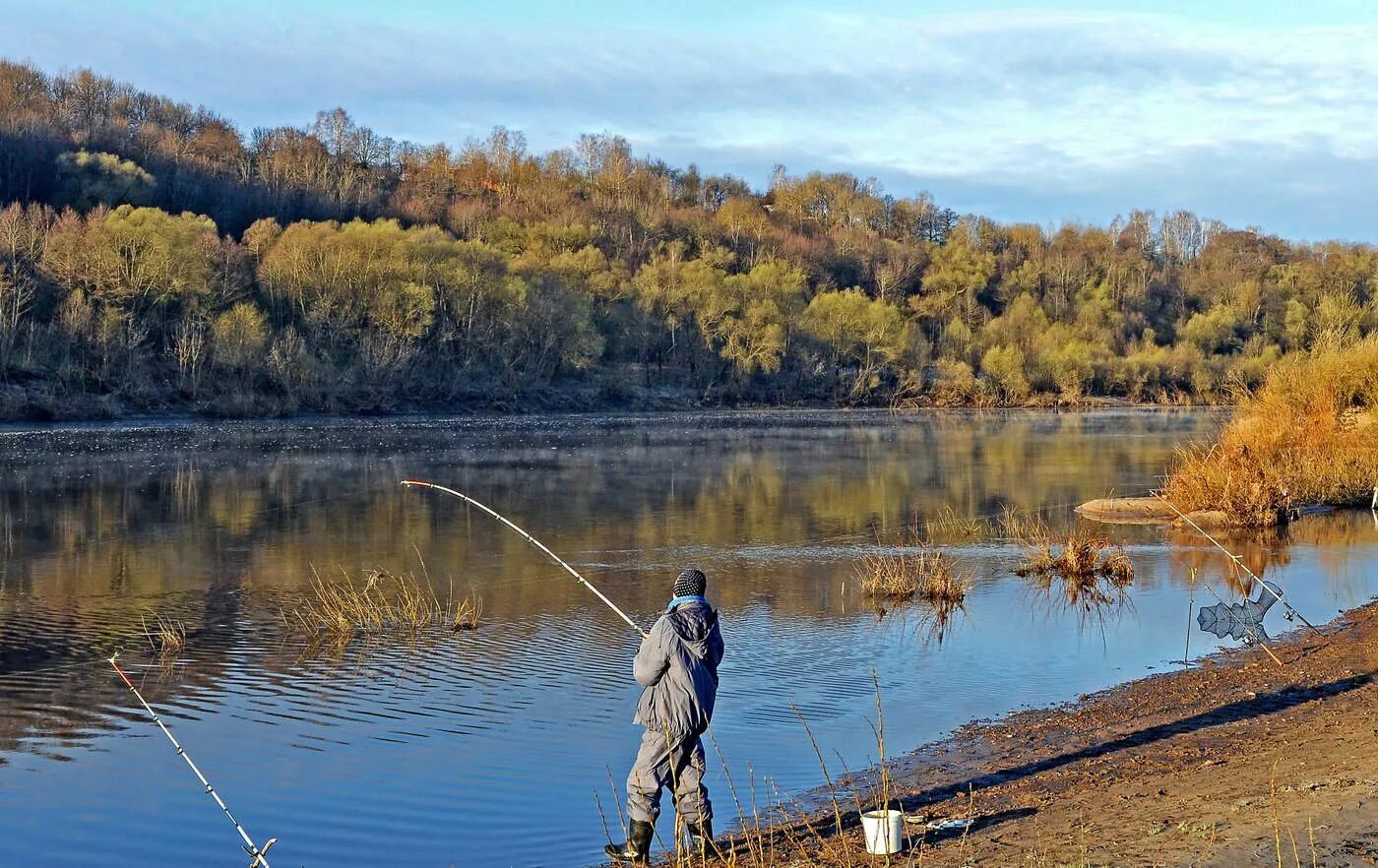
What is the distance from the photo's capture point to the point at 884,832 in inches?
245

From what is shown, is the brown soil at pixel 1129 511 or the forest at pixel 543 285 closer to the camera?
the brown soil at pixel 1129 511

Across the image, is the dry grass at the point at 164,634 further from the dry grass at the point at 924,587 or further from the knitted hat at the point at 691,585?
the knitted hat at the point at 691,585

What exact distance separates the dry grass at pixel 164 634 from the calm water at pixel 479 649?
7.6 inches

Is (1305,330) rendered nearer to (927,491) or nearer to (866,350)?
(866,350)

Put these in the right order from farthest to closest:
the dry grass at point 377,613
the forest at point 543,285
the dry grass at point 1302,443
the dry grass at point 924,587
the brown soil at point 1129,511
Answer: the forest at point 543,285, the brown soil at point 1129,511, the dry grass at point 1302,443, the dry grass at point 924,587, the dry grass at point 377,613

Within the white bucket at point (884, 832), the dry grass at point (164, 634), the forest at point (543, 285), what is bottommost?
→ the dry grass at point (164, 634)

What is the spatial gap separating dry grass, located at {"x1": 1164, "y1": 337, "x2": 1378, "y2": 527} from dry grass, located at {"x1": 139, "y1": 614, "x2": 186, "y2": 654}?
1669 centimetres

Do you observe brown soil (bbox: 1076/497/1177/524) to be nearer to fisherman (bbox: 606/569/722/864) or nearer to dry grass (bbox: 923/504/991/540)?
dry grass (bbox: 923/504/991/540)

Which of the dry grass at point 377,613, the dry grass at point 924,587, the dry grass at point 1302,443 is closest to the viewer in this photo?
the dry grass at point 377,613

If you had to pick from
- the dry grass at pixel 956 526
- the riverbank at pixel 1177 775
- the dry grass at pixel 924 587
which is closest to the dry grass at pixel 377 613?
the dry grass at pixel 924 587

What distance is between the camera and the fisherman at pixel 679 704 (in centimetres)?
638

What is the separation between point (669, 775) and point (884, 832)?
3.58 feet

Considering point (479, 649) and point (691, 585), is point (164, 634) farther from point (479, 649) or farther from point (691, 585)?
point (691, 585)

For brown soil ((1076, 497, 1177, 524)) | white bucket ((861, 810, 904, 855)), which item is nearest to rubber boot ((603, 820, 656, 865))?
white bucket ((861, 810, 904, 855))
